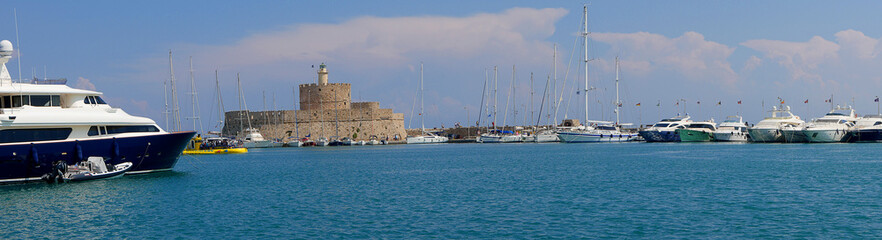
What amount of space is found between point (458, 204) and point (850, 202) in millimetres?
8893

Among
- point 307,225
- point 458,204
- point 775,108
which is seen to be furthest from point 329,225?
point 775,108

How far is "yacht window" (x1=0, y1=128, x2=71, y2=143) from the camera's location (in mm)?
22705

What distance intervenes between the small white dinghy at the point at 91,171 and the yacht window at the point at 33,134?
3.24 ft

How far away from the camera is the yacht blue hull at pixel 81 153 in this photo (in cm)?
2289

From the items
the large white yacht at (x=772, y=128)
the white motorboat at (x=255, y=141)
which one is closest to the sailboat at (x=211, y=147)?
the white motorboat at (x=255, y=141)

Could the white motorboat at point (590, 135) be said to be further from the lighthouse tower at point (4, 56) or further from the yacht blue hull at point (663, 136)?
the lighthouse tower at point (4, 56)

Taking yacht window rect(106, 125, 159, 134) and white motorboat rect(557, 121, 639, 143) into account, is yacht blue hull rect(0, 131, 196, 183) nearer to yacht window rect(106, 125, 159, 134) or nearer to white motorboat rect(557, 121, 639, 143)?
yacht window rect(106, 125, 159, 134)

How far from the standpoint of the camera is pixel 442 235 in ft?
47.1

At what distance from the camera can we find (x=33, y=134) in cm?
2311

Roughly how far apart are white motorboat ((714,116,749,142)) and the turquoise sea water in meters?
38.6

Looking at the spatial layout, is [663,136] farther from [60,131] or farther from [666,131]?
[60,131]

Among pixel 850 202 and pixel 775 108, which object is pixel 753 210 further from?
pixel 775 108

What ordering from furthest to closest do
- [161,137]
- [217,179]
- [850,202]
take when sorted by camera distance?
[217,179]
[161,137]
[850,202]

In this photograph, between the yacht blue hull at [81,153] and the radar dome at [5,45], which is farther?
the radar dome at [5,45]
